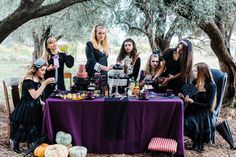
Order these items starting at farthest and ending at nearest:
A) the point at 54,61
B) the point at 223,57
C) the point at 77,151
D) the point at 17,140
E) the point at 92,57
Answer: the point at 223,57 < the point at 92,57 < the point at 54,61 < the point at 17,140 < the point at 77,151

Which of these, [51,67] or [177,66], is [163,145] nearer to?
[177,66]

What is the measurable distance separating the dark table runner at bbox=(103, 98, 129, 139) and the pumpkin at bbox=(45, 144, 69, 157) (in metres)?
0.51

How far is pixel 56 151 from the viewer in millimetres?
3592

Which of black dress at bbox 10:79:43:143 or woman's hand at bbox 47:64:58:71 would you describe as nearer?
black dress at bbox 10:79:43:143

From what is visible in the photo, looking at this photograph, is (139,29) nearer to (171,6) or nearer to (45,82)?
(171,6)

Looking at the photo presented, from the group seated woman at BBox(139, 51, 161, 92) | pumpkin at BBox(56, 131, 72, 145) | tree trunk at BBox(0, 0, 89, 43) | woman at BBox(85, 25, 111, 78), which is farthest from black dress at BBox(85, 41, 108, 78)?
pumpkin at BBox(56, 131, 72, 145)

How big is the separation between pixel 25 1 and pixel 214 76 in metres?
2.65

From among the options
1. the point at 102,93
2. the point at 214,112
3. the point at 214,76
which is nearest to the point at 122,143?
the point at 102,93

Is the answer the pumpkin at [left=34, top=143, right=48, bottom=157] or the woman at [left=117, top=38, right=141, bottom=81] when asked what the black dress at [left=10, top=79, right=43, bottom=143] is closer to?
the pumpkin at [left=34, top=143, right=48, bottom=157]

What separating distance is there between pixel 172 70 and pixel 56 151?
5.82 feet

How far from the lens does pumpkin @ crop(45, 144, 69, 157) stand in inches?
141

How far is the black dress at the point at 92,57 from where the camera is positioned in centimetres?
437

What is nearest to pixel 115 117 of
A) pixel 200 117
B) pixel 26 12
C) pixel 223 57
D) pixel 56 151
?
pixel 56 151

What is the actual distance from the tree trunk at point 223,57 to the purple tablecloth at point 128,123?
2.24 m
